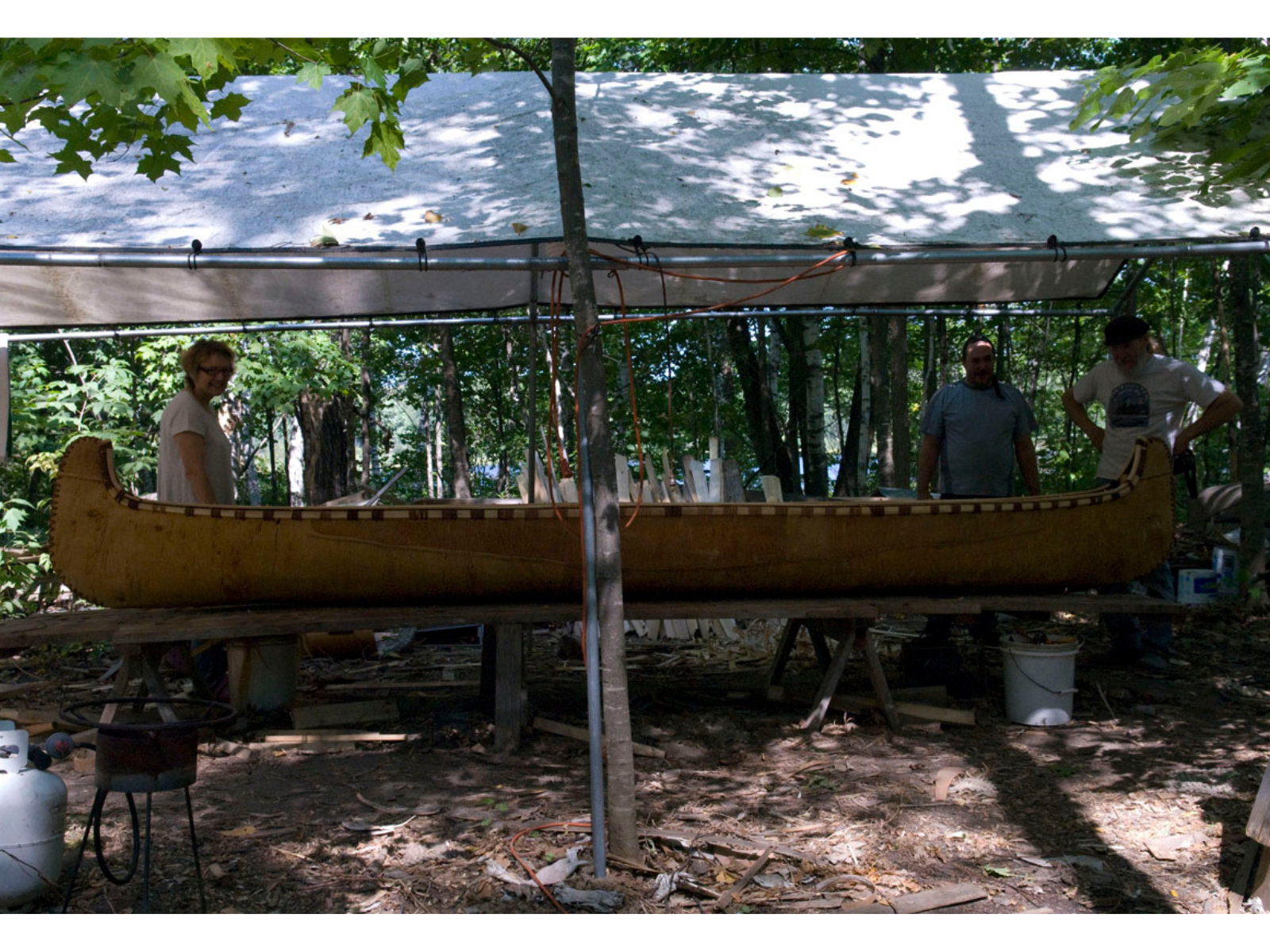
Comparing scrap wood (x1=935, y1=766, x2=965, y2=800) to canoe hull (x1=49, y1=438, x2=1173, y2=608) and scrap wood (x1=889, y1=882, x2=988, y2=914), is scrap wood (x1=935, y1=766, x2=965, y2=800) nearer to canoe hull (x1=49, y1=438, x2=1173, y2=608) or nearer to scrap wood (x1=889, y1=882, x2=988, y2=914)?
scrap wood (x1=889, y1=882, x2=988, y2=914)

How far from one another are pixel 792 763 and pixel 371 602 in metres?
1.86

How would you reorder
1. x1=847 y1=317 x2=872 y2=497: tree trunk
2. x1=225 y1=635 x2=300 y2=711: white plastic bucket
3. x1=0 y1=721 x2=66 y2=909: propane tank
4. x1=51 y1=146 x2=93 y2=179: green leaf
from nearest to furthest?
x1=0 y1=721 x2=66 y2=909: propane tank < x1=51 y1=146 x2=93 y2=179: green leaf < x1=225 y1=635 x2=300 y2=711: white plastic bucket < x1=847 y1=317 x2=872 y2=497: tree trunk

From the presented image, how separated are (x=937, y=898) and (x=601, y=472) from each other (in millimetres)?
1425

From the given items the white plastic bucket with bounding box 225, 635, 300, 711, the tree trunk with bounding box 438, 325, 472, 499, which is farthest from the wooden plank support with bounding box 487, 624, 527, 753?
the tree trunk with bounding box 438, 325, 472, 499

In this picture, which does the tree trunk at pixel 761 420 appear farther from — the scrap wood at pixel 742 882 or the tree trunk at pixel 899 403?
the scrap wood at pixel 742 882

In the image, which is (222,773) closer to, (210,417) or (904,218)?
(210,417)

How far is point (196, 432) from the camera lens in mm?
4645

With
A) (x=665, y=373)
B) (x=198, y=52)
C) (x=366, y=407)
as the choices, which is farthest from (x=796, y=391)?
(x=198, y=52)

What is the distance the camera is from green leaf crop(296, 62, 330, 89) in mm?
3105

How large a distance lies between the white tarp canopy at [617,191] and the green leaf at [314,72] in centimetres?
81

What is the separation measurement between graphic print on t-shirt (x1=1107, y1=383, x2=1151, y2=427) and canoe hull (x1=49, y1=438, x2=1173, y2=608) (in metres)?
0.43

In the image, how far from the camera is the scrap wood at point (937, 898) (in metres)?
2.82

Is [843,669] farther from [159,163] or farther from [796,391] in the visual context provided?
[796,391]

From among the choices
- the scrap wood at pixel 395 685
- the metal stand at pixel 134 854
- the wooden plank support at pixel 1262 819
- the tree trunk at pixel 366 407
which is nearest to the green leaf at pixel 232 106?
the metal stand at pixel 134 854
